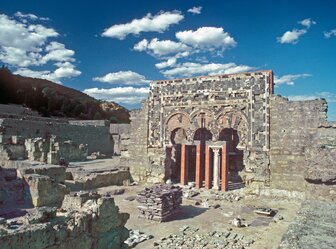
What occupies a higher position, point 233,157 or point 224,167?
point 233,157

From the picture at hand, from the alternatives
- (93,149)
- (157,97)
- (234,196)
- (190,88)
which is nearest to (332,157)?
(234,196)

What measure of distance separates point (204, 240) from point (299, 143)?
26.5ft

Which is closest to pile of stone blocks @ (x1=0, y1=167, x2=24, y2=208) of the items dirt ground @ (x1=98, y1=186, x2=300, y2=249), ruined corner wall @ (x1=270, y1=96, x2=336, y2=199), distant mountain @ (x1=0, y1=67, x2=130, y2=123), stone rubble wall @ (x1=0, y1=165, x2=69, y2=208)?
stone rubble wall @ (x1=0, y1=165, x2=69, y2=208)

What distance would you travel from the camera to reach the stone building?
49.6ft

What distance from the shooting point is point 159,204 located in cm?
1205

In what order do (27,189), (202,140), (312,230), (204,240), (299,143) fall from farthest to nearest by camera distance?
(202,140) < (299,143) < (27,189) < (204,240) < (312,230)

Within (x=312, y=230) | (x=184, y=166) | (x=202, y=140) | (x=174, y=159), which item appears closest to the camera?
(x=312, y=230)

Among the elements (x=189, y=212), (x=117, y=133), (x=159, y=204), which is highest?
(x=117, y=133)

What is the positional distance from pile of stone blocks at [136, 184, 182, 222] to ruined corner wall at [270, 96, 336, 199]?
228 inches

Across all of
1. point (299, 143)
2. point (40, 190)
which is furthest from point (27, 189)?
point (299, 143)

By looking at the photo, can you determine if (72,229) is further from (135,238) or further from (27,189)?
(27,189)

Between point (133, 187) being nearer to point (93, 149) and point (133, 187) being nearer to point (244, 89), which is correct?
point (244, 89)

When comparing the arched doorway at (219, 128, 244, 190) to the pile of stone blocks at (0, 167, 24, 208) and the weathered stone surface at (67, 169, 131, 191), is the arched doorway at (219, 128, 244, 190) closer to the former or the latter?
the weathered stone surface at (67, 169, 131, 191)

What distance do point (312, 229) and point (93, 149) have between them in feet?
99.4
